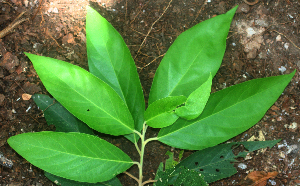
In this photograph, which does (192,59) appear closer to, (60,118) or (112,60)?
(112,60)

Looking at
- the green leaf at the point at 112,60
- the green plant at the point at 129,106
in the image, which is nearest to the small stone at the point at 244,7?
the green plant at the point at 129,106

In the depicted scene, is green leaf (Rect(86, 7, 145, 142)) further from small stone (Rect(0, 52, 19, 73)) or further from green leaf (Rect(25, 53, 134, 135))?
small stone (Rect(0, 52, 19, 73))

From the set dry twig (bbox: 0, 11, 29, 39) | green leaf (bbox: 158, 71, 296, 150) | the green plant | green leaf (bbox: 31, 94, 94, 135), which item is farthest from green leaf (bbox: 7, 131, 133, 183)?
dry twig (bbox: 0, 11, 29, 39)

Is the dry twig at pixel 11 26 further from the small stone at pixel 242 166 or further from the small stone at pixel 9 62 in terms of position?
the small stone at pixel 242 166

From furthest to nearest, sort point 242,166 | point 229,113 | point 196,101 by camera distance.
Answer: point 242,166
point 229,113
point 196,101

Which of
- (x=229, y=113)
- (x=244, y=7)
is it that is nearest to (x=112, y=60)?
(x=229, y=113)
